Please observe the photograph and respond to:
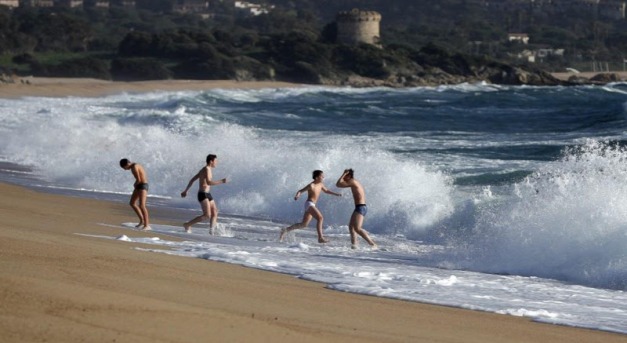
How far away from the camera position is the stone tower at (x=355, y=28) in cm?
8062

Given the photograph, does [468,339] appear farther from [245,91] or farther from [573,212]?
[245,91]

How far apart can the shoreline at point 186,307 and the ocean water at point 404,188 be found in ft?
2.04

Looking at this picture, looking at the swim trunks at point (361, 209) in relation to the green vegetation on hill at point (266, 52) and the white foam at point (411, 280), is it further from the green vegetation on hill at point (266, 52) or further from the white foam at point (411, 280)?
the green vegetation on hill at point (266, 52)

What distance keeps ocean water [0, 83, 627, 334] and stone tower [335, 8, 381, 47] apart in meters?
39.4

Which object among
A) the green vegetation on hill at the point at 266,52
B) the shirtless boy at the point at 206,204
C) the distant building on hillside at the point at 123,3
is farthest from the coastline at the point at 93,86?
the distant building on hillside at the point at 123,3

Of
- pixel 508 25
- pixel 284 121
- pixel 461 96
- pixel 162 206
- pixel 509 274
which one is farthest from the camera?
pixel 508 25

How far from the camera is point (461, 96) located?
168 ft

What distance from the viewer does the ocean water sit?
11352mm

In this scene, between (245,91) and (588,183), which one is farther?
(245,91)

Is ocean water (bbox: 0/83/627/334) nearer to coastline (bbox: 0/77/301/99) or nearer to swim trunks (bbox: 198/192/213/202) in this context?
swim trunks (bbox: 198/192/213/202)

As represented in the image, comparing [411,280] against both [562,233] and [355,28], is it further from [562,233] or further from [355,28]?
[355,28]

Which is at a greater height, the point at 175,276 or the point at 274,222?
the point at 175,276

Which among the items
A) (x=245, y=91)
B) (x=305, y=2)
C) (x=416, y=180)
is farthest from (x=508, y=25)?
(x=416, y=180)

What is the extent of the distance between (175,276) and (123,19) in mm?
115054
